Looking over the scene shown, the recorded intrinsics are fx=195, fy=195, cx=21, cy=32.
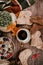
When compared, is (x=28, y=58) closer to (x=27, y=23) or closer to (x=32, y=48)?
(x=32, y=48)

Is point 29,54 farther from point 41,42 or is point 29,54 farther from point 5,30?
point 5,30

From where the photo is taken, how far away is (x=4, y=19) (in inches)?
45.8

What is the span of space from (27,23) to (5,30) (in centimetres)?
14

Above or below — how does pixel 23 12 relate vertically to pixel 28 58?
above

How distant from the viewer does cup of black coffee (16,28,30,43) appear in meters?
1.15

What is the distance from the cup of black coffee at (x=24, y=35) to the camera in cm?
115

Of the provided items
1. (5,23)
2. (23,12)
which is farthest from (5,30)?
(23,12)

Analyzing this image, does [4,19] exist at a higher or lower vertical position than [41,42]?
higher

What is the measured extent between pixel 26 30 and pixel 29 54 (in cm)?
15

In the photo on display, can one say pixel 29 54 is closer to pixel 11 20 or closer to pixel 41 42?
pixel 41 42

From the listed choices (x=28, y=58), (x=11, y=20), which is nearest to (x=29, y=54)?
(x=28, y=58)

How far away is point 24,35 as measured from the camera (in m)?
1.15

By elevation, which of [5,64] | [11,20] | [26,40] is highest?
[11,20]

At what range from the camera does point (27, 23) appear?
1179 mm
